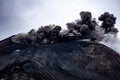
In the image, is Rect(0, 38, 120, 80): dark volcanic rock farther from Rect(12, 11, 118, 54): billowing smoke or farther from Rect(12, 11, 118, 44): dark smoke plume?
Rect(12, 11, 118, 54): billowing smoke

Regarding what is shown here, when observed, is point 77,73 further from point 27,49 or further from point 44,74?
point 27,49

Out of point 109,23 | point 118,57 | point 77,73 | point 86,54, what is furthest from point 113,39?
point 77,73

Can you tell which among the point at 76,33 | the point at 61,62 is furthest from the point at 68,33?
the point at 61,62

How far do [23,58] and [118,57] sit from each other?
15.8 meters

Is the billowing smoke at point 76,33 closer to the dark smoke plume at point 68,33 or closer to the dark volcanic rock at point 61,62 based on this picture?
the dark smoke plume at point 68,33

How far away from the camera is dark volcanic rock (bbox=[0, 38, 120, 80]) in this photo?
31.2 meters

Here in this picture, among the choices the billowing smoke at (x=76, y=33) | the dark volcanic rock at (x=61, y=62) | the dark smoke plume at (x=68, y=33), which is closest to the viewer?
the dark volcanic rock at (x=61, y=62)

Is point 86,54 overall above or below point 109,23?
below

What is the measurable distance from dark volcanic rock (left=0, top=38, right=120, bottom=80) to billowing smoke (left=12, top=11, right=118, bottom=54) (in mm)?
5961

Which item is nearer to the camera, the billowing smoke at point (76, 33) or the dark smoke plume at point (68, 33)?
the dark smoke plume at point (68, 33)

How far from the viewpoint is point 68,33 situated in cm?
4519

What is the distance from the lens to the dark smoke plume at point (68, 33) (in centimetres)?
4531

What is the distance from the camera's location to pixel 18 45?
39.4 meters

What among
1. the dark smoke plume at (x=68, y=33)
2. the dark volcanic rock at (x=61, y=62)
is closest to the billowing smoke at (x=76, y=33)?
the dark smoke plume at (x=68, y=33)
